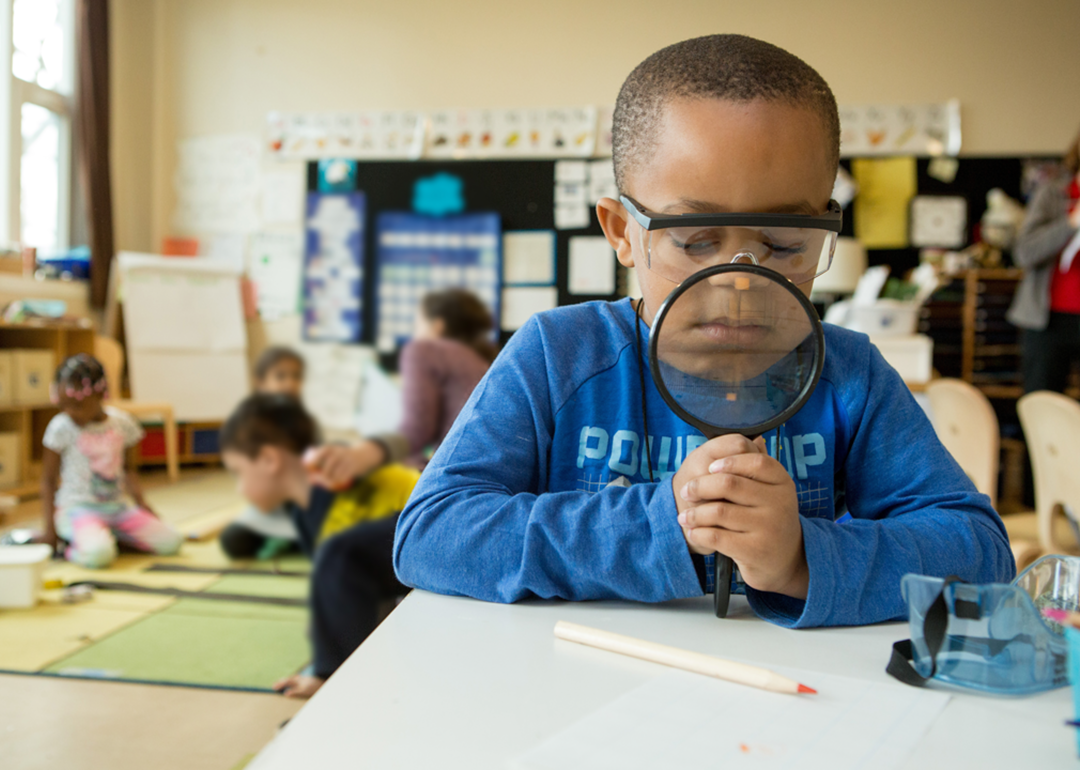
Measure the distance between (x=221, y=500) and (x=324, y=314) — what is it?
1682 mm

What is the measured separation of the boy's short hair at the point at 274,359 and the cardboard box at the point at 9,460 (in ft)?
8.75

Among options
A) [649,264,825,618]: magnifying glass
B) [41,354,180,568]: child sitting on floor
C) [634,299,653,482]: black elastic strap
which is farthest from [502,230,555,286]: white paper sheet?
[649,264,825,618]: magnifying glass

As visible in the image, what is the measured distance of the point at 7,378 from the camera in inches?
166

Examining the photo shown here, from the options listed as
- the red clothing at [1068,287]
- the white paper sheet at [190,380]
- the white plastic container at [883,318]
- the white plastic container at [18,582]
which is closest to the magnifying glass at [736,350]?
the white plastic container at [18,582]

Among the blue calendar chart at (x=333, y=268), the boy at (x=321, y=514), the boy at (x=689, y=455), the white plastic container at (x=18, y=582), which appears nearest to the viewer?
the boy at (x=689, y=455)

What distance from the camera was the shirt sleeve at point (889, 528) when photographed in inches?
24.3

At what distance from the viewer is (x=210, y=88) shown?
572cm

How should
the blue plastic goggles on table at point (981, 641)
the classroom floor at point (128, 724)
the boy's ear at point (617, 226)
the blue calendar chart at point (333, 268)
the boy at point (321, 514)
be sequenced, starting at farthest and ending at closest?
the blue calendar chart at point (333, 268) → the boy at point (321, 514) → the classroom floor at point (128, 724) → the boy's ear at point (617, 226) → the blue plastic goggles on table at point (981, 641)

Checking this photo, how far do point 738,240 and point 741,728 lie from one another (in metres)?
0.41

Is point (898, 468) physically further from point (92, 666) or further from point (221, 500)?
point (221, 500)

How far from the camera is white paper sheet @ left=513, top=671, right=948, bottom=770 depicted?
1.28 ft

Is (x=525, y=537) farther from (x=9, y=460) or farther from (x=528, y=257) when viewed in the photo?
(x=528, y=257)

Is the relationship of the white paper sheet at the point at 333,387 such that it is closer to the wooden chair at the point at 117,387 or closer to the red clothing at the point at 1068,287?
the wooden chair at the point at 117,387

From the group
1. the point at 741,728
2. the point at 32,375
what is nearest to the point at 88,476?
the point at 32,375
